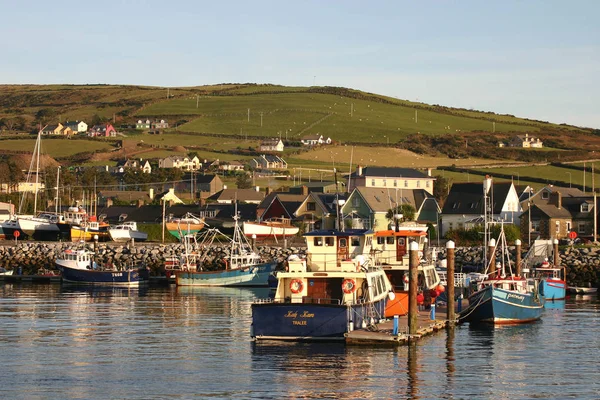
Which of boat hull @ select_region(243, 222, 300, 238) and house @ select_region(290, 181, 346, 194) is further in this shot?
house @ select_region(290, 181, 346, 194)

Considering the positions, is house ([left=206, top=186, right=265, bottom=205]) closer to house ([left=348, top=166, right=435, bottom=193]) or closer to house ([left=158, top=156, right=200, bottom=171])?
house ([left=348, top=166, right=435, bottom=193])

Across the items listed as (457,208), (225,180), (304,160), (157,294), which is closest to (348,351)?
(157,294)

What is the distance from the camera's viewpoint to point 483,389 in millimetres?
32344

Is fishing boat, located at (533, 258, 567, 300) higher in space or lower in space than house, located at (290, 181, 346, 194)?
lower

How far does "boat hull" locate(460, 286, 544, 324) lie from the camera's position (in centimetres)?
4831

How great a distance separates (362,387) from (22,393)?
994cm

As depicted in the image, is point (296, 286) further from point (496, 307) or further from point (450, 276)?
point (496, 307)

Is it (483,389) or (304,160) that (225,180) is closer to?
(304,160)

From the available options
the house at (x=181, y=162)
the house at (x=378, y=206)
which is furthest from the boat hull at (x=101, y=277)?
the house at (x=181, y=162)

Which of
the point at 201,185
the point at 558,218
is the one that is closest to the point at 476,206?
Answer: the point at 558,218

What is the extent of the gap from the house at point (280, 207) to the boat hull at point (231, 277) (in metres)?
39.3

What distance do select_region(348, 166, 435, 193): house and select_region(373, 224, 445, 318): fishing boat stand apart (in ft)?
262

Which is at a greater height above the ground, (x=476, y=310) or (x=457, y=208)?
(x=457, y=208)

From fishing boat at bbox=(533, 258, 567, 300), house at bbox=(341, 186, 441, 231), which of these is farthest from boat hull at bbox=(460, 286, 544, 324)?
house at bbox=(341, 186, 441, 231)
